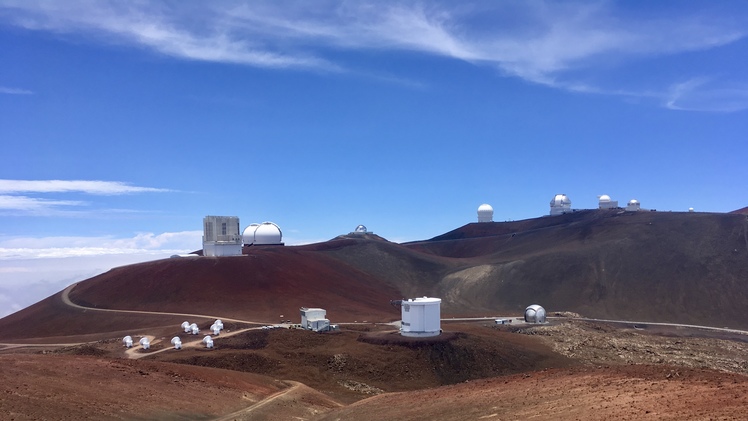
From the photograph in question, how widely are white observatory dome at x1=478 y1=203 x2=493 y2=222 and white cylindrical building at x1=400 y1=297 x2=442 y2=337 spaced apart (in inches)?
4480

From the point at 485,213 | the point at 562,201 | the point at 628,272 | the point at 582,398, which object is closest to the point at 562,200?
the point at 562,201

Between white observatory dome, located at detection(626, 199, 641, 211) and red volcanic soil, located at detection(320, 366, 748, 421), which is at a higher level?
white observatory dome, located at detection(626, 199, 641, 211)

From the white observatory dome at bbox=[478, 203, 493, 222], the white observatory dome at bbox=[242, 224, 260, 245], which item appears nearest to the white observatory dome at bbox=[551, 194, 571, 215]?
the white observatory dome at bbox=[478, 203, 493, 222]

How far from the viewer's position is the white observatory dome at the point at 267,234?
10769 centimetres

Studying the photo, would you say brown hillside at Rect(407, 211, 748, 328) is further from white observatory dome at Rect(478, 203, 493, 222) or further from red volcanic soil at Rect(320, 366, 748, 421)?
red volcanic soil at Rect(320, 366, 748, 421)

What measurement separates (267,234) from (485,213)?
3029 inches

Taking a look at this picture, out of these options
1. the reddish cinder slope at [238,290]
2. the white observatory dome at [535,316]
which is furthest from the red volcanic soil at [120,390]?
the white observatory dome at [535,316]

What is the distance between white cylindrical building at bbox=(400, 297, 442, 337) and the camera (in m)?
53.6

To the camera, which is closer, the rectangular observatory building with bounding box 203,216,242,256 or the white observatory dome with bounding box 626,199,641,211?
the rectangular observatory building with bounding box 203,216,242,256

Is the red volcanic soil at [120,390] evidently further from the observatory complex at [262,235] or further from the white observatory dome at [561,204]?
the white observatory dome at [561,204]

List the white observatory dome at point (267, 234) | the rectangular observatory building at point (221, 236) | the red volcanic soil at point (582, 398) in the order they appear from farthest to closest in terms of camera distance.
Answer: the white observatory dome at point (267, 234) → the rectangular observatory building at point (221, 236) → the red volcanic soil at point (582, 398)

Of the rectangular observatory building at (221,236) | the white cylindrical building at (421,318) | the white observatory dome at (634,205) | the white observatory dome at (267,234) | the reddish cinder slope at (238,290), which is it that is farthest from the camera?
the white observatory dome at (634,205)

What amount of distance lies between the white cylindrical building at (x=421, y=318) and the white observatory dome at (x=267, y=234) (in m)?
57.9

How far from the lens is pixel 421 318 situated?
176 feet
